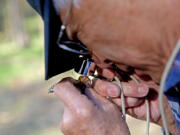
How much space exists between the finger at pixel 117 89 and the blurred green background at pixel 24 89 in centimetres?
288

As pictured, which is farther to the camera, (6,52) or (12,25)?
(12,25)

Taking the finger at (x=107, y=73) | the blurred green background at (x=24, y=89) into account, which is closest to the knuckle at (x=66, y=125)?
the finger at (x=107, y=73)

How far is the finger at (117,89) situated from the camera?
169cm

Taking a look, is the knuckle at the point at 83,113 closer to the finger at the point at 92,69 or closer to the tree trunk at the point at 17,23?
the finger at the point at 92,69

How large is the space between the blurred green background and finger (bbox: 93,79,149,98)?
2.88 metres

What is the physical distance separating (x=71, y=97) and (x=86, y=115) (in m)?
0.10

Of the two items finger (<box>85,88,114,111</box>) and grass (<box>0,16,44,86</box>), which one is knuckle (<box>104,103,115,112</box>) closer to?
finger (<box>85,88,114,111</box>)

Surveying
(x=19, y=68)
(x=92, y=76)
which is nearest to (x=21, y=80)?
(x=19, y=68)

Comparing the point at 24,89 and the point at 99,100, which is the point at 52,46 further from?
the point at 24,89

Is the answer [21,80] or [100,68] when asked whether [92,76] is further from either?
[21,80]

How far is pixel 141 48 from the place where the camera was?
128 centimetres

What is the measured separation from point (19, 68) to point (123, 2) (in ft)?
24.3

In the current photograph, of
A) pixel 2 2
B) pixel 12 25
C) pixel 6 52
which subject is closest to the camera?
pixel 6 52

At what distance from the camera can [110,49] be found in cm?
135
